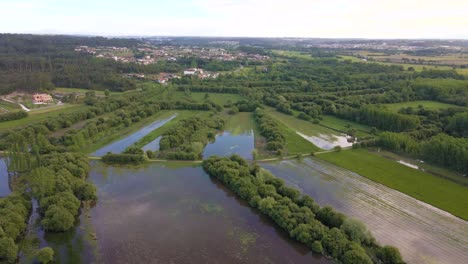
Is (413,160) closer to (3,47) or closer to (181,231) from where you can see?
(181,231)

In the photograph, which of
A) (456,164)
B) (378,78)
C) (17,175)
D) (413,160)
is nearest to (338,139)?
(413,160)

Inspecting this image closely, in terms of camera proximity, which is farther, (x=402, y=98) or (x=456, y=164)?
(x=402, y=98)

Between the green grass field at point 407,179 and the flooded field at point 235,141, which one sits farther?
the flooded field at point 235,141

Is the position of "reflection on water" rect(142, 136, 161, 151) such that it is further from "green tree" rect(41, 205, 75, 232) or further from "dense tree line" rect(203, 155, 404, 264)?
"green tree" rect(41, 205, 75, 232)

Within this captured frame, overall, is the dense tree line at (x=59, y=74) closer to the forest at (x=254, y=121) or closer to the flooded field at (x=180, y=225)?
the forest at (x=254, y=121)

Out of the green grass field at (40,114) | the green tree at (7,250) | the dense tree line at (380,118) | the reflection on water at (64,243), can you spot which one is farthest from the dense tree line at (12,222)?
the dense tree line at (380,118)

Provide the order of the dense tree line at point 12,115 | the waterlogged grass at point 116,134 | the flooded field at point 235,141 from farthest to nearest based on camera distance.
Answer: the dense tree line at point 12,115
the waterlogged grass at point 116,134
the flooded field at point 235,141

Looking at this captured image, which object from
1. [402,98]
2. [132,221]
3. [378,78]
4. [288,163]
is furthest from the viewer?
[378,78]

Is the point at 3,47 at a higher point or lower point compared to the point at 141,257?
higher
